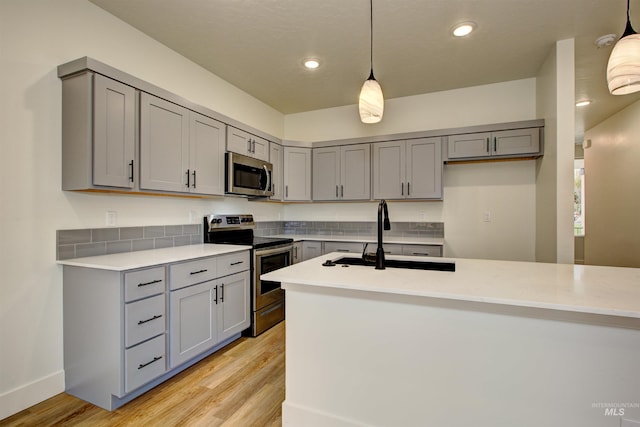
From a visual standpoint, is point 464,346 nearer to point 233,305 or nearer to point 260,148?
point 233,305

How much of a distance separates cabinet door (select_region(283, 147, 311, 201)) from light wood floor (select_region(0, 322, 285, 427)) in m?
2.27

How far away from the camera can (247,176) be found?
11.0ft

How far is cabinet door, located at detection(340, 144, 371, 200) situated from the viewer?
13.0 feet

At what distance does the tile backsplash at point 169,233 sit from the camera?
2.14m

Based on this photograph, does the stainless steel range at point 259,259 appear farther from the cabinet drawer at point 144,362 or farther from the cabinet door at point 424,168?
the cabinet door at point 424,168

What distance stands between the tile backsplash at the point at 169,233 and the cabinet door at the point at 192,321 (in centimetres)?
65

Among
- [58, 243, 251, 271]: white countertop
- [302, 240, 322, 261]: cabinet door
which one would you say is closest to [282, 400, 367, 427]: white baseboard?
[58, 243, 251, 271]: white countertop

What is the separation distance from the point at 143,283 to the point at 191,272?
15.4 inches

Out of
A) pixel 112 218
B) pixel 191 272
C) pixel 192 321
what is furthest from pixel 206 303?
pixel 112 218

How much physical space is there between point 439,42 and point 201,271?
9.35ft

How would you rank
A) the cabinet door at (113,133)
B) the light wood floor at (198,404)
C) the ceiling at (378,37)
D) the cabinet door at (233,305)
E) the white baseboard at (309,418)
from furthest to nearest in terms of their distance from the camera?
the cabinet door at (233,305), the ceiling at (378,37), the cabinet door at (113,133), the light wood floor at (198,404), the white baseboard at (309,418)

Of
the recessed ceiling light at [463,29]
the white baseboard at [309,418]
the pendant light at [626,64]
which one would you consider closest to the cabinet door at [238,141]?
the recessed ceiling light at [463,29]

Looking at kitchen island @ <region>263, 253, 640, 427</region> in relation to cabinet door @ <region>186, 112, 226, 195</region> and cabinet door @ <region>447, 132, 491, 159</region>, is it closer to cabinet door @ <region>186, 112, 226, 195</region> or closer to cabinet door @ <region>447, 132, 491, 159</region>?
cabinet door @ <region>186, 112, 226, 195</region>

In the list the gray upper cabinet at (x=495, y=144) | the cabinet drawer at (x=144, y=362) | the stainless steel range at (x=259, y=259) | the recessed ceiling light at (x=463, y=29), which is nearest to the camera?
the cabinet drawer at (x=144, y=362)
